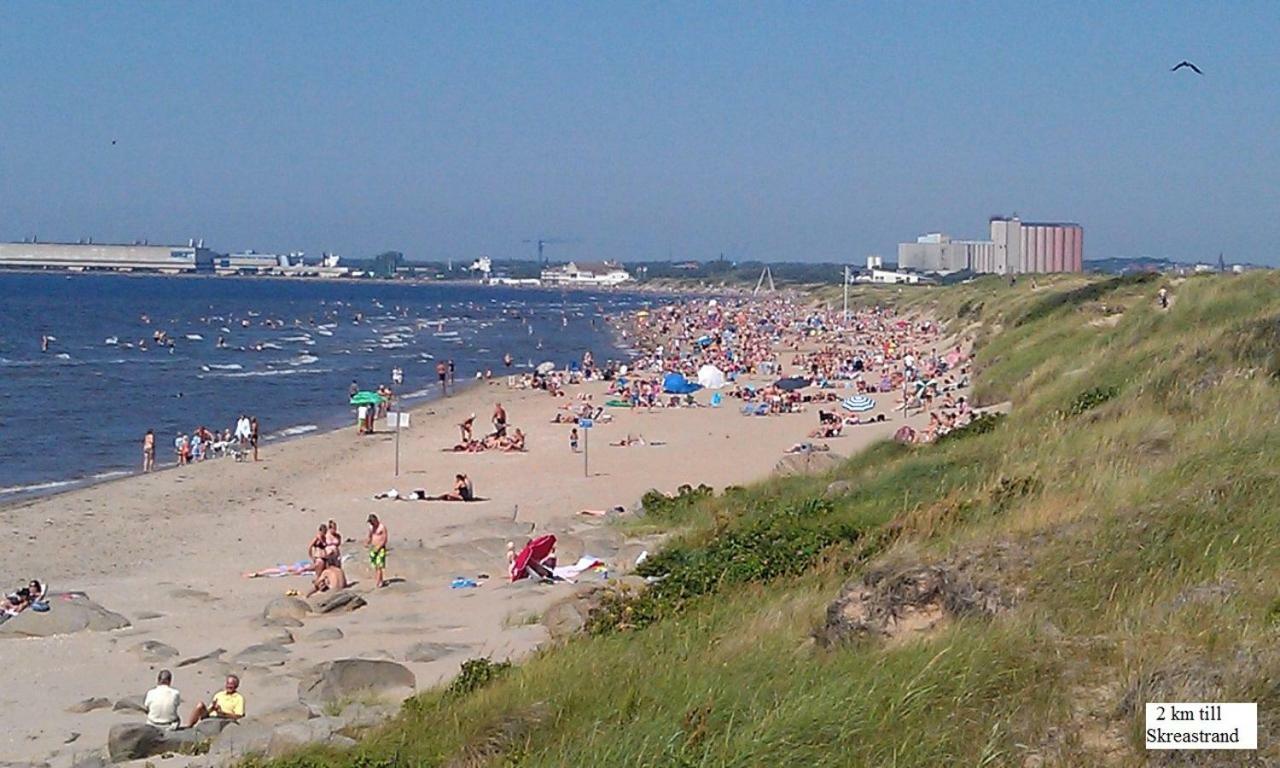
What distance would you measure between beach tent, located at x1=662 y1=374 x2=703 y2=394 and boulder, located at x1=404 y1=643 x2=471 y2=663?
30.5 metres

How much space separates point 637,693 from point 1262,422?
590 cm

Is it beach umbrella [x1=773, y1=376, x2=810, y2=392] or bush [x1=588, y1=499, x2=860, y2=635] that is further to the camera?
beach umbrella [x1=773, y1=376, x2=810, y2=392]

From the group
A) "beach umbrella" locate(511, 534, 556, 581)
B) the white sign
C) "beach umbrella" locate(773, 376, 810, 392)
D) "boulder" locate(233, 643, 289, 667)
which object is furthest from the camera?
"beach umbrella" locate(773, 376, 810, 392)

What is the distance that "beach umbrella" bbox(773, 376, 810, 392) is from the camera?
44.3 m

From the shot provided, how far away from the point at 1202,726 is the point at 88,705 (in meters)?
9.86

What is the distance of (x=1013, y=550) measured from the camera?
23.9 ft

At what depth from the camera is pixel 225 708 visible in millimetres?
11078

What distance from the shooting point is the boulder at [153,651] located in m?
13.7

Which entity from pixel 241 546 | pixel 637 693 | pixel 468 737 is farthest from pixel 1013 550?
pixel 241 546

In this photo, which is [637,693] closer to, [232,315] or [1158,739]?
[1158,739]

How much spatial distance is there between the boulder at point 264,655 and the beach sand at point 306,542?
0.42 feet

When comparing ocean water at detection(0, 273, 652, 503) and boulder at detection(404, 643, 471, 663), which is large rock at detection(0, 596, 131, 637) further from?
ocean water at detection(0, 273, 652, 503)

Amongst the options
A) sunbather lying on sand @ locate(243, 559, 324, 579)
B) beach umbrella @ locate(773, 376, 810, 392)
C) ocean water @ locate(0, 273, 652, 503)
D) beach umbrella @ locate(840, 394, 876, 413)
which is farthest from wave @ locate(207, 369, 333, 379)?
sunbather lying on sand @ locate(243, 559, 324, 579)

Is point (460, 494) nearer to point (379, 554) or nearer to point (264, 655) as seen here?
point (379, 554)
